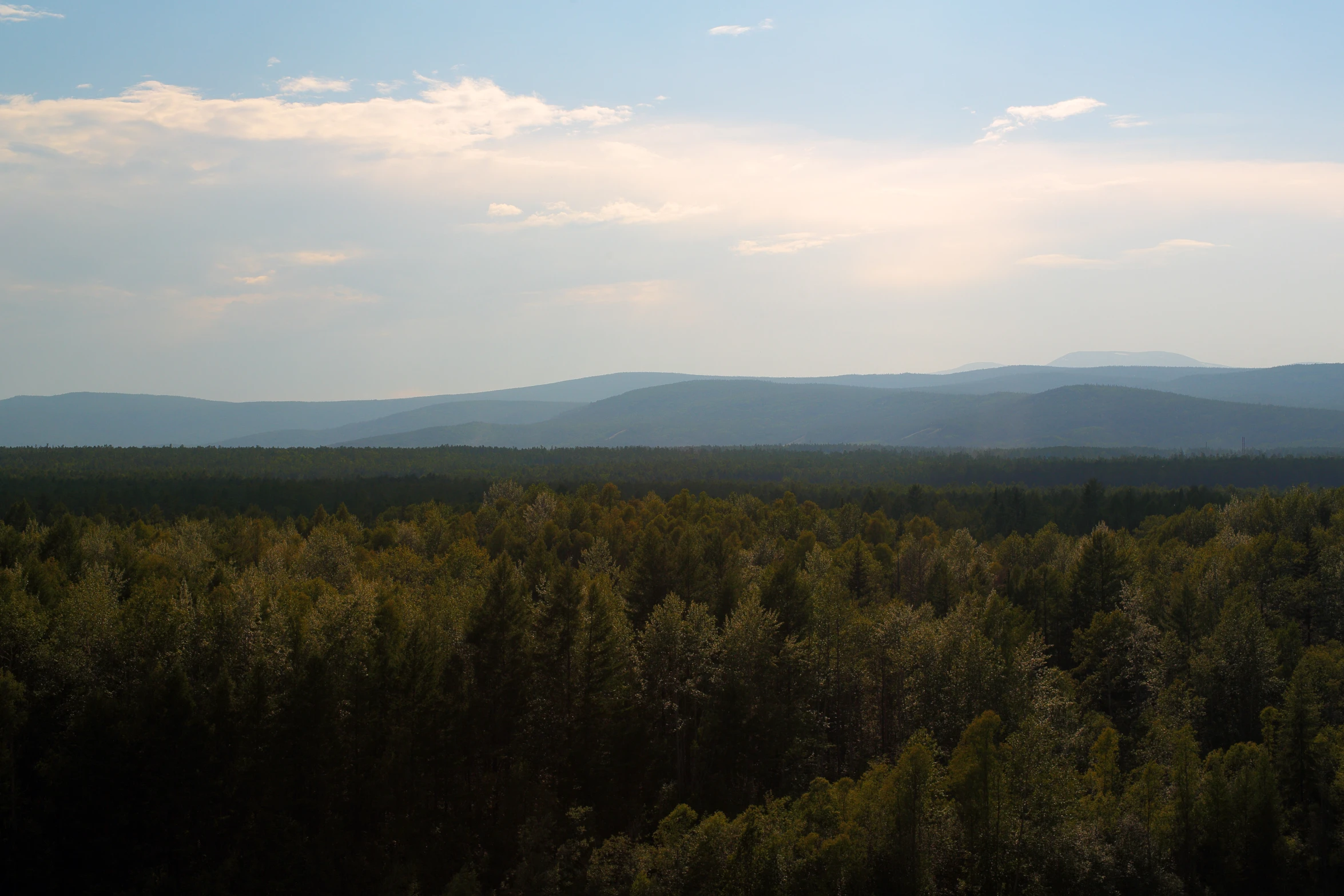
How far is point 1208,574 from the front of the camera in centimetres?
7525

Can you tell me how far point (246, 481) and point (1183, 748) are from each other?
575 ft

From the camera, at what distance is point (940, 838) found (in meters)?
37.0

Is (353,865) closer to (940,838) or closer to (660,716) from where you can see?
(660,716)

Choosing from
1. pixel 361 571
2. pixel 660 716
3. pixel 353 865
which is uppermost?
pixel 361 571

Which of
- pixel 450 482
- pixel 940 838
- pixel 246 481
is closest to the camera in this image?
pixel 940 838

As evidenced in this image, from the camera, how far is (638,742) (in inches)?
2076

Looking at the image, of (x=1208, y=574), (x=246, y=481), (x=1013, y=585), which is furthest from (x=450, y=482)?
(x=1208, y=574)

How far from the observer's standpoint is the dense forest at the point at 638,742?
37.7 metres

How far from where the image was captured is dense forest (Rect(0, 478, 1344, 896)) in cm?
3772

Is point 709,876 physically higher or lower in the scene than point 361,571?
lower

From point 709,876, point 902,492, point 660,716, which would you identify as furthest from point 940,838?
point 902,492

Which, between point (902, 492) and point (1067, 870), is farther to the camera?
point (902, 492)

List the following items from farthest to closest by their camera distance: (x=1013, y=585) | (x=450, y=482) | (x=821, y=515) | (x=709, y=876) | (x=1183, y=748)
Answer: (x=450, y=482) < (x=821, y=515) < (x=1013, y=585) < (x=1183, y=748) < (x=709, y=876)

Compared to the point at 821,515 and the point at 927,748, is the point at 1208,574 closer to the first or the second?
the point at 927,748
